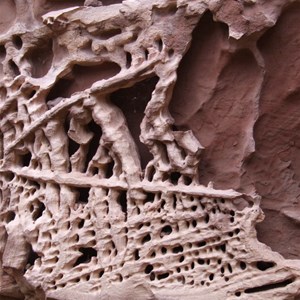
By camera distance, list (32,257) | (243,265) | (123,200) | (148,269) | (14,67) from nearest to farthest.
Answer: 1. (243,265)
2. (148,269)
3. (123,200)
4. (32,257)
5. (14,67)

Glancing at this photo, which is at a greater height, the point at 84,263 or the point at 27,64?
the point at 27,64

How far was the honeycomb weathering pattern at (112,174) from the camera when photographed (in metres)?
1.63

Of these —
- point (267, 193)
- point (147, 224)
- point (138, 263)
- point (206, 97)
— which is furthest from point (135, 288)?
point (206, 97)

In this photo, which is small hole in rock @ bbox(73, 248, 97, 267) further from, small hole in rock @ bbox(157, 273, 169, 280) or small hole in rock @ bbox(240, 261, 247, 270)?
small hole in rock @ bbox(240, 261, 247, 270)

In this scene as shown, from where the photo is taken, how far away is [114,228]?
5.74 feet

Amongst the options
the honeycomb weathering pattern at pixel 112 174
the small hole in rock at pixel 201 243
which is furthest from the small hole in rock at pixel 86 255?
the small hole in rock at pixel 201 243

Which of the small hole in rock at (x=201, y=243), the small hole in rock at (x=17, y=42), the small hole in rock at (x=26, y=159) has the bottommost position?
the small hole in rock at (x=201, y=243)

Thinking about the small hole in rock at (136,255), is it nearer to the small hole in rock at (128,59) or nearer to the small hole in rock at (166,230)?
the small hole in rock at (166,230)

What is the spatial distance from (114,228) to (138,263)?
13 cm

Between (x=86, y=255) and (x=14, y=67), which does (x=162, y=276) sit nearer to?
(x=86, y=255)

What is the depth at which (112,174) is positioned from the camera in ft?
6.08

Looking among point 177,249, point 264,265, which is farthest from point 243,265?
point 177,249

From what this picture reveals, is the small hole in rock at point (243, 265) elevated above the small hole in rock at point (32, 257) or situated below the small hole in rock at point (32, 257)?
below

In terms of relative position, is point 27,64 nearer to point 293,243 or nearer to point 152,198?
point 152,198
